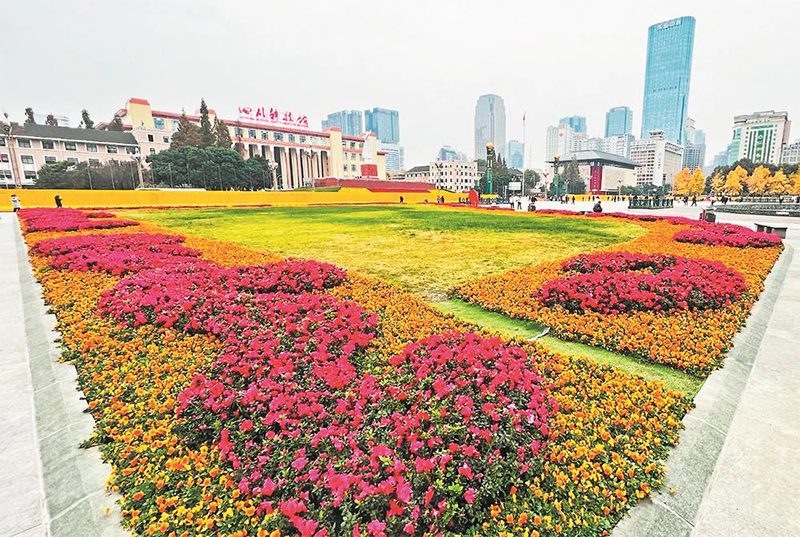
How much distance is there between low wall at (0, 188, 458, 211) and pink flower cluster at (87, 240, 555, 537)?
31.7 m

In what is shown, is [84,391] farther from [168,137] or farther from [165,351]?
[168,137]

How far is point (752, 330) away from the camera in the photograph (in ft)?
15.5

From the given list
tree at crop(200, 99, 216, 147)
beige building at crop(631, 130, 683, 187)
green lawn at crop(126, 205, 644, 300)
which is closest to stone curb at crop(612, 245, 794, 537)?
green lawn at crop(126, 205, 644, 300)

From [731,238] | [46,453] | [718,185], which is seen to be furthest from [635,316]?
[718,185]

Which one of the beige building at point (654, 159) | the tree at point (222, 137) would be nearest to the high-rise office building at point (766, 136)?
the beige building at point (654, 159)

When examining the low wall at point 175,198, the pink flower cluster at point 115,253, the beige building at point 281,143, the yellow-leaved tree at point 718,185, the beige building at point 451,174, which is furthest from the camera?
the beige building at point 451,174

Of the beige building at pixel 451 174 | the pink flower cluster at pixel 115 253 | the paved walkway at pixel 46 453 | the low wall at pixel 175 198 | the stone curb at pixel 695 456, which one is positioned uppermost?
the beige building at pixel 451 174

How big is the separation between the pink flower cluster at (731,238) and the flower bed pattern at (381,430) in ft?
30.4

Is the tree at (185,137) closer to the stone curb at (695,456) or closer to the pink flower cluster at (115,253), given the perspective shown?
the pink flower cluster at (115,253)

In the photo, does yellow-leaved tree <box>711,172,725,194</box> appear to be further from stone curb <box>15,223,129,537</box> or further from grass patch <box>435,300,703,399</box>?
stone curb <box>15,223,129,537</box>

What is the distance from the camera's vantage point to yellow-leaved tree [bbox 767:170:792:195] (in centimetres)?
6067

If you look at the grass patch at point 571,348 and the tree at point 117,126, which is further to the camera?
the tree at point 117,126

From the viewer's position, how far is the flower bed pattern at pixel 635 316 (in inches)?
164

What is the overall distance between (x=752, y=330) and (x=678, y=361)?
1.67 meters
